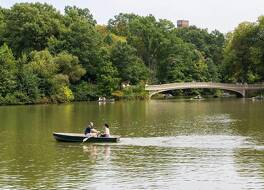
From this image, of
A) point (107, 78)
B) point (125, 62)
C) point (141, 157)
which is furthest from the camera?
point (125, 62)

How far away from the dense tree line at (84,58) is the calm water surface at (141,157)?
3760 cm

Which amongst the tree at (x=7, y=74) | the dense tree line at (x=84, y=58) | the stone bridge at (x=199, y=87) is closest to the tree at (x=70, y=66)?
the dense tree line at (x=84, y=58)

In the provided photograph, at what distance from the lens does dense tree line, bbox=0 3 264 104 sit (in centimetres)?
8575

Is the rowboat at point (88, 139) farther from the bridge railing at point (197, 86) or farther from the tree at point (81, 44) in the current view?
the bridge railing at point (197, 86)

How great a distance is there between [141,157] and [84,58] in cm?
6485

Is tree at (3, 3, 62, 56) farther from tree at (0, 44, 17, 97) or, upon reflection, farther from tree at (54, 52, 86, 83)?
tree at (0, 44, 17, 97)

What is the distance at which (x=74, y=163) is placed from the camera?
2825 centimetres

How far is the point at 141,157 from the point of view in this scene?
29.8m

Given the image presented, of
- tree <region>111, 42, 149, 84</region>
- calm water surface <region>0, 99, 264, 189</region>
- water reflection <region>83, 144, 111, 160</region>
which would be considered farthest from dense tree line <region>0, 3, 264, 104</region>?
water reflection <region>83, 144, 111, 160</region>

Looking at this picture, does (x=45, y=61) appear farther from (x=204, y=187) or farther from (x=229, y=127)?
(x=204, y=187)

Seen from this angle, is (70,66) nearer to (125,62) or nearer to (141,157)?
(125,62)

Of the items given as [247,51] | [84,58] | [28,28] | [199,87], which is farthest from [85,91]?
[247,51]

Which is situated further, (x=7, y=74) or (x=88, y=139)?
(x=7, y=74)

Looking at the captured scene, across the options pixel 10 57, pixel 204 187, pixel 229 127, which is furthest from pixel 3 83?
pixel 204 187
